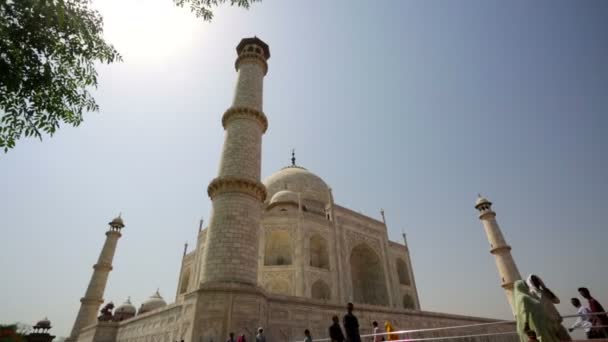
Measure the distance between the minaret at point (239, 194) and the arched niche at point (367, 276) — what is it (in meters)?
13.8

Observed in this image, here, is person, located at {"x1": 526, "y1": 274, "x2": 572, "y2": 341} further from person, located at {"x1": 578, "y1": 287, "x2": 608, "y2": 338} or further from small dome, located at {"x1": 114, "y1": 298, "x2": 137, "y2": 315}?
small dome, located at {"x1": 114, "y1": 298, "x2": 137, "y2": 315}

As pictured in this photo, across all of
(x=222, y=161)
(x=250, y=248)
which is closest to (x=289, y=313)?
(x=250, y=248)

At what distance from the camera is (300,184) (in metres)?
28.5

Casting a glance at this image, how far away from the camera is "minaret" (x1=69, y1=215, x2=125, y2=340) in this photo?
2070cm

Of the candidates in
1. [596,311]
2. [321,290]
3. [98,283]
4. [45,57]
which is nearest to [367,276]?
[321,290]

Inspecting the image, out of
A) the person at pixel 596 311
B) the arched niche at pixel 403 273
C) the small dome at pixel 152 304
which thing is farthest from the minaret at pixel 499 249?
the small dome at pixel 152 304

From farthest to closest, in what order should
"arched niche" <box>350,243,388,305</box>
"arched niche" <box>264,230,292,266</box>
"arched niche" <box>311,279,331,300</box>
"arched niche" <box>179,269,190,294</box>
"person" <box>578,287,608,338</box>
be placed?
"arched niche" <box>179,269,190,294</box> → "arched niche" <box>350,243,388,305</box> → "arched niche" <box>264,230,292,266</box> → "arched niche" <box>311,279,331,300</box> → "person" <box>578,287,608,338</box>

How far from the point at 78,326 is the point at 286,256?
46.3 feet

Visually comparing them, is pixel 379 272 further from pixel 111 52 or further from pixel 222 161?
pixel 111 52

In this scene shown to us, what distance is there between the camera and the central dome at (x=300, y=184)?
1102 inches

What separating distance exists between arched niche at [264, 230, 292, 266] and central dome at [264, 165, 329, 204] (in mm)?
6659

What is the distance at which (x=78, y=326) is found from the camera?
67.5ft

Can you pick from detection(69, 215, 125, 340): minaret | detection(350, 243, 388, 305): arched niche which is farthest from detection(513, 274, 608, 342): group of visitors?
detection(69, 215, 125, 340): minaret

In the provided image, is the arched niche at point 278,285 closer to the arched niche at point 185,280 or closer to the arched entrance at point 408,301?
the arched niche at point 185,280
